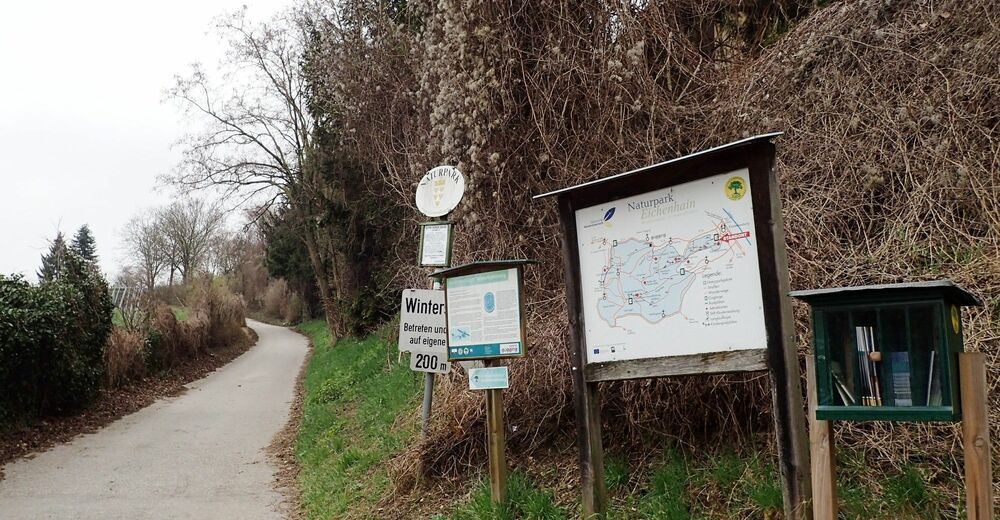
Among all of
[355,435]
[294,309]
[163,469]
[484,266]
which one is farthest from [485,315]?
[294,309]

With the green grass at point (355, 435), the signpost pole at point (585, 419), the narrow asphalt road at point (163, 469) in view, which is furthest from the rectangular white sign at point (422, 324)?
the signpost pole at point (585, 419)

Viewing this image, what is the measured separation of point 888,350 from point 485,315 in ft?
10.0

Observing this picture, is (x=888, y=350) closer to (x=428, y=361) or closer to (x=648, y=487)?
(x=648, y=487)

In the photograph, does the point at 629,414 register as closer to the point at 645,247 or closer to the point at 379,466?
the point at 645,247

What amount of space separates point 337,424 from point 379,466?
3555mm

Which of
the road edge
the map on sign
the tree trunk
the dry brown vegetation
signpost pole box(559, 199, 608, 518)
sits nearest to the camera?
the map on sign

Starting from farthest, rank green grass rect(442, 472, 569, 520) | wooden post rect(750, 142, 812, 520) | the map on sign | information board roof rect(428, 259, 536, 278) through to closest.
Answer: information board roof rect(428, 259, 536, 278) < green grass rect(442, 472, 569, 520) < the map on sign < wooden post rect(750, 142, 812, 520)

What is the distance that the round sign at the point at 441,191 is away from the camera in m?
7.23

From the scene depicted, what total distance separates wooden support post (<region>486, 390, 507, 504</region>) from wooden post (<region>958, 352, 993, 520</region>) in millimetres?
3109

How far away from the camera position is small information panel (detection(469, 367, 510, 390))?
552 centimetres

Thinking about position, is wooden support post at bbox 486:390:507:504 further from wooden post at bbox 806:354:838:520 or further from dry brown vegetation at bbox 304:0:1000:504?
wooden post at bbox 806:354:838:520

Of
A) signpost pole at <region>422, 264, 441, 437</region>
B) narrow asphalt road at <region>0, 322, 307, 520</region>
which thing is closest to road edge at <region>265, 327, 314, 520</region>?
narrow asphalt road at <region>0, 322, 307, 520</region>

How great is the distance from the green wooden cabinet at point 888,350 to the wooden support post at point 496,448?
2.65 metres

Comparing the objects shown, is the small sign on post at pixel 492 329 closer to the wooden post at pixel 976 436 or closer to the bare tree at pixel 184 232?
the wooden post at pixel 976 436
